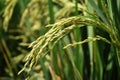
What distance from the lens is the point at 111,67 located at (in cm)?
143

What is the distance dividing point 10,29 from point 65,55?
0.99m

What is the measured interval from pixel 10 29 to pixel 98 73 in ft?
3.87

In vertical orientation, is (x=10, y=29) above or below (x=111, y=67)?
above

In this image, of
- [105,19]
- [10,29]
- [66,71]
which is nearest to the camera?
[105,19]

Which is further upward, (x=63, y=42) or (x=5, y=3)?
(x=5, y=3)

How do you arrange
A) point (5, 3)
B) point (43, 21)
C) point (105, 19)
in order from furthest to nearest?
point (43, 21) → point (5, 3) → point (105, 19)

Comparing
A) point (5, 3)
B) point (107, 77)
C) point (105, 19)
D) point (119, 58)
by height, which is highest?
point (5, 3)

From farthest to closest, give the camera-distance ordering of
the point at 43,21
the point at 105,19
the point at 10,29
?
the point at 10,29, the point at 43,21, the point at 105,19

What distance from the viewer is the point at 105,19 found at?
3.98 feet

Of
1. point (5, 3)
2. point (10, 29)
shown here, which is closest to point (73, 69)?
point (5, 3)

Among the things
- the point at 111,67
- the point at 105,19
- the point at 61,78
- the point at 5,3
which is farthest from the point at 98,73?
the point at 5,3

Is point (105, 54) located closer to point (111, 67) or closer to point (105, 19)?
point (111, 67)

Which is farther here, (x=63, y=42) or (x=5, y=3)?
(x=5, y=3)

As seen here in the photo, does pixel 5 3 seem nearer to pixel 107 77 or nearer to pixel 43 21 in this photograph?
pixel 43 21
